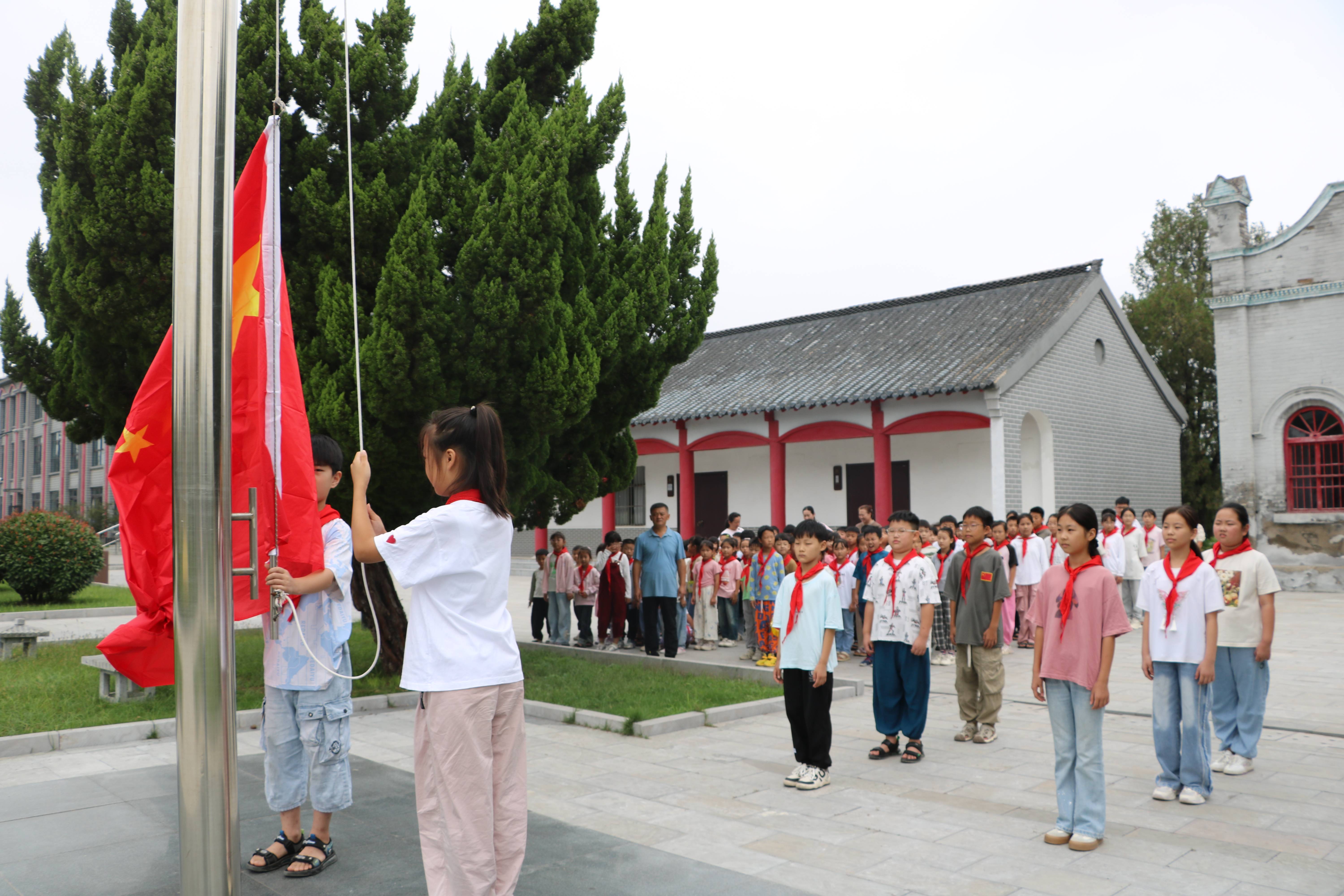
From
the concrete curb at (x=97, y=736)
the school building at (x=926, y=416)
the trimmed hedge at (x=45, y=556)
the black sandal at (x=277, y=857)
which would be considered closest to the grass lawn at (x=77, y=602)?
the trimmed hedge at (x=45, y=556)

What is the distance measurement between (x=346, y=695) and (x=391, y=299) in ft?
14.6

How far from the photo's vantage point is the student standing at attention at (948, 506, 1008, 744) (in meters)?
7.29

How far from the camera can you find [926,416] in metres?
20.0

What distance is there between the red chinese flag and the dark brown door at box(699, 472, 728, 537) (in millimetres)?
21683

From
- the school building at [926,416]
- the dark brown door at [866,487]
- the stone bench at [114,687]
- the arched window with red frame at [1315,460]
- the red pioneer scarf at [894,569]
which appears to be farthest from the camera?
the dark brown door at [866,487]

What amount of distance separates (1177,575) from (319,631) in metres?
4.87

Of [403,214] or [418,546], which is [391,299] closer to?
[403,214]

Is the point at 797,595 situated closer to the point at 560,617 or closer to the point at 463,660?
the point at 463,660

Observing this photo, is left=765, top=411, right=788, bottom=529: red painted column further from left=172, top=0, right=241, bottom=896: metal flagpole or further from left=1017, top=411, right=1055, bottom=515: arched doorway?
left=172, top=0, right=241, bottom=896: metal flagpole

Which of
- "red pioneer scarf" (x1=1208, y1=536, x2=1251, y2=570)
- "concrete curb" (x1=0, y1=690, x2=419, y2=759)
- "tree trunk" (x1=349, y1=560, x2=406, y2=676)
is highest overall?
"red pioneer scarf" (x1=1208, y1=536, x2=1251, y2=570)

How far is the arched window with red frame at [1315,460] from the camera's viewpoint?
741 inches

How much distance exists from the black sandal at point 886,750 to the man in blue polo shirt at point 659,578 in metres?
4.64

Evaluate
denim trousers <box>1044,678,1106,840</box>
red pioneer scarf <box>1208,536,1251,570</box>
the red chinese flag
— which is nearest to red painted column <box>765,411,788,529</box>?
red pioneer scarf <box>1208,536,1251,570</box>

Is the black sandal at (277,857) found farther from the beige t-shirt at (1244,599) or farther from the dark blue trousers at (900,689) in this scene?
the beige t-shirt at (1244,599)
